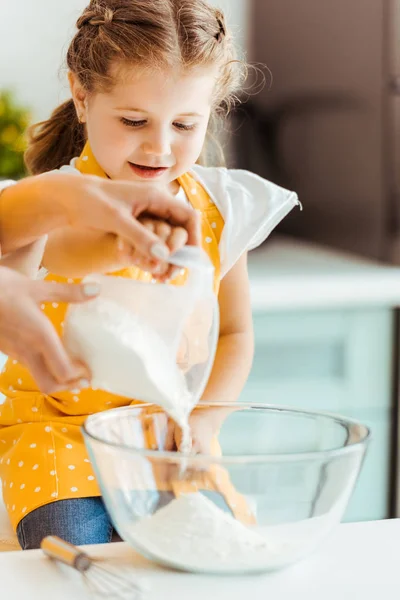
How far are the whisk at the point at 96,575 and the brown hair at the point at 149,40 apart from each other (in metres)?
0.62

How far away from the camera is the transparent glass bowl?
68 centimetres

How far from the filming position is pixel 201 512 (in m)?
0.72

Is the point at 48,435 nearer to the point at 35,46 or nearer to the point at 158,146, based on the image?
the point at 158,146

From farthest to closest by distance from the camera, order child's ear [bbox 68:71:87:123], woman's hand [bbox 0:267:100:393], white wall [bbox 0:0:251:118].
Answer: white wall [bbox 0:0:251:118]
child's ear [bbox 68:71:87:123]
woman's hand [bbox 0:267:100:393]

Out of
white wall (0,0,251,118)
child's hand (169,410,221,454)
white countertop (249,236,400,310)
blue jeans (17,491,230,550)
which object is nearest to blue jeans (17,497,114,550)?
blue jeans (17,491,230,550)

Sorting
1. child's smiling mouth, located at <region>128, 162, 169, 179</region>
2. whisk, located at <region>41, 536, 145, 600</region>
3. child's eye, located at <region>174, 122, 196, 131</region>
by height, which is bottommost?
whisk, located at <region>41, 536, 145, 600</region>

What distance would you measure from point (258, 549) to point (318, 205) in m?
1.88

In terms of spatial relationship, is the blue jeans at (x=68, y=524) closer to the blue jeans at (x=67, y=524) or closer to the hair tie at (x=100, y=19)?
the blue jeans at (x=67, y=524)

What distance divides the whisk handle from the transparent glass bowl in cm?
4

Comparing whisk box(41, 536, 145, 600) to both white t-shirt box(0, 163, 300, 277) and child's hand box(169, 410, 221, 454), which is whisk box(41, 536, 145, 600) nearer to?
child's hand box(169, 410, 221, 454)

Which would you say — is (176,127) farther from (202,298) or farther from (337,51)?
(337,51)

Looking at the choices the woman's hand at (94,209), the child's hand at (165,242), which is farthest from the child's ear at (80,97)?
the child's hand at (165,242)

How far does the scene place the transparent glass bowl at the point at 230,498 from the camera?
26.6 inches

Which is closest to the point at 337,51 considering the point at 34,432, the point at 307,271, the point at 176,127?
the point at 307,271
